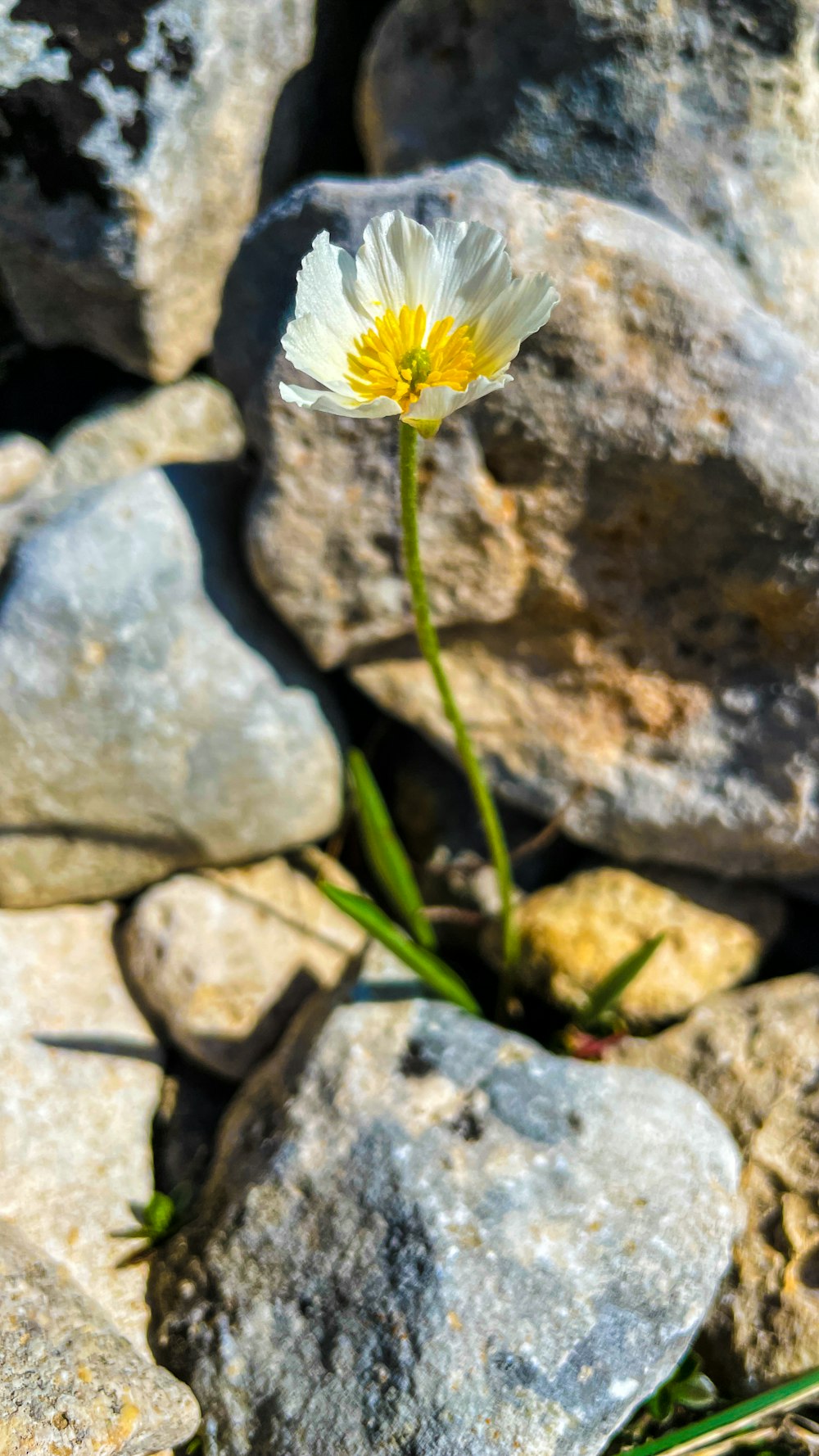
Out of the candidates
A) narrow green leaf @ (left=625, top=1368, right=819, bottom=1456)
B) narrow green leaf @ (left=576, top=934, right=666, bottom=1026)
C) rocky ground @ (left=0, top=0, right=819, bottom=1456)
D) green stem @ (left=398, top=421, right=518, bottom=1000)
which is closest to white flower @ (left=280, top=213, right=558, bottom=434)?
green stem @ (left=398, top=421, right=518, bottom=1000)

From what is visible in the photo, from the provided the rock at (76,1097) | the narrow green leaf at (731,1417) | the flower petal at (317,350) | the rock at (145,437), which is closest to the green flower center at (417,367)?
the flower petal at (317,350)

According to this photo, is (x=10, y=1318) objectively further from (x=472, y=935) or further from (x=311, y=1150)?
(x=472, y=935)

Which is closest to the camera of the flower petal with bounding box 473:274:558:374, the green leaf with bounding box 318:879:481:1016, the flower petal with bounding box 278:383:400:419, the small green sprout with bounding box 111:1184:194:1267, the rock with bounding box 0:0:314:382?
the flower petal with bounding box 278:383:400:419

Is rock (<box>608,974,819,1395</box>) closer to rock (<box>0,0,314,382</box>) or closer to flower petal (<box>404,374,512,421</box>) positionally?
flower petal (<box>404,374,512,421</box>)

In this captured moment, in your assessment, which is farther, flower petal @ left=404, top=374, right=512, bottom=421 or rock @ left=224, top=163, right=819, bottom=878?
rock @ left=224, top=163, right=819, bottom=878

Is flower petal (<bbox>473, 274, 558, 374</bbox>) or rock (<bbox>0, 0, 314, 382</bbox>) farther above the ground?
flower petal (<bbox>473, 274, 558, 374</bbox>)

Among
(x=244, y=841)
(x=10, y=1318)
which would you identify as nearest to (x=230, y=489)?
(x=244, y=841)
